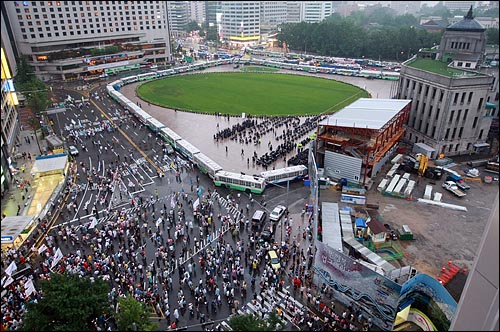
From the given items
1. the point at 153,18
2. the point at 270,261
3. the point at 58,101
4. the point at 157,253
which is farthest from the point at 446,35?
the point at 153,18

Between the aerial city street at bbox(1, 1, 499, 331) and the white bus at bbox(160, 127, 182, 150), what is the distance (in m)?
0.44

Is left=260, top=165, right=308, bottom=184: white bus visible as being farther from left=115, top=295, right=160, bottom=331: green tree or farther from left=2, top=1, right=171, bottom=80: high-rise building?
left=2, top=1, right=171, bottom=80: high-rise building

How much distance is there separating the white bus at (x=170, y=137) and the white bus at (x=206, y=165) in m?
7.09

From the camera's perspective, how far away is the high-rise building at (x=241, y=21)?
→ 179 meters

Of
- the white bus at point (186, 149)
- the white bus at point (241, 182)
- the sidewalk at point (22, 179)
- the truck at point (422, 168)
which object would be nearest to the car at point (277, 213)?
the white bus at point (241, 182)

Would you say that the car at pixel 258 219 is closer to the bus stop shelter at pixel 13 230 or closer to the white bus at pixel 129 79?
the bus stop shelter at pixel 13 230

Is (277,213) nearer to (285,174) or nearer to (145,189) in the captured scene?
(285,174)

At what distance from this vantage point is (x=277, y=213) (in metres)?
37.7

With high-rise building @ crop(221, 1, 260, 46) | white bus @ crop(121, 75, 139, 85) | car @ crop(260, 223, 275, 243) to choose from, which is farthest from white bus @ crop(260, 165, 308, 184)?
high-rise building @ crop(221, 1, 260, 46)

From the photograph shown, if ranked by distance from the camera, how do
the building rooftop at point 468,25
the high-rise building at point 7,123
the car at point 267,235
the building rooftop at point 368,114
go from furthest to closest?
the building rooftop at point 468,25 → the building rooftop at point 368,114 → the high-rise building at point 7,123 → the car at point 267,235

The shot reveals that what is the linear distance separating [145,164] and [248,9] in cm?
15072

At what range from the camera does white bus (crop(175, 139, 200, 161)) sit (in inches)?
2003

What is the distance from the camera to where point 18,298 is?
26.7m

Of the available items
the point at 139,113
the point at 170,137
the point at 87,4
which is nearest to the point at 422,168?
the point at 170,137
